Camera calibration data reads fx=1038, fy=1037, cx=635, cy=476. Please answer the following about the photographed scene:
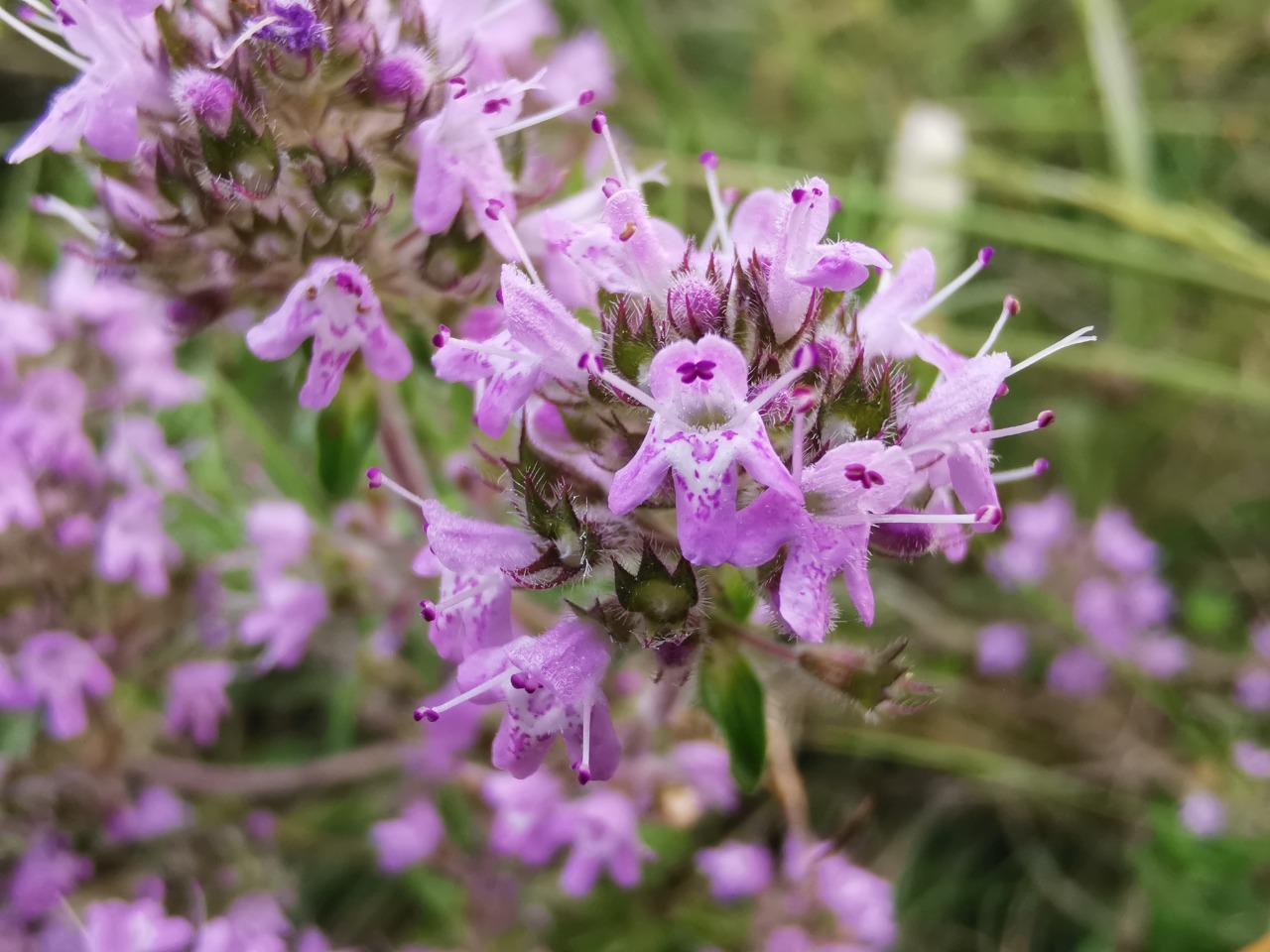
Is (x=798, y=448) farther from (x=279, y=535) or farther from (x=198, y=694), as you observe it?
(x=198, y=694)

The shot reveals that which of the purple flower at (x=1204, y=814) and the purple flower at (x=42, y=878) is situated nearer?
the purple flower at (x=42, y=878)

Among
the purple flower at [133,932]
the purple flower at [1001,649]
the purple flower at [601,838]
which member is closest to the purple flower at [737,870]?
the purple flower at [601,838]

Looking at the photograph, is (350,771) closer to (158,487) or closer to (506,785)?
(506,785)

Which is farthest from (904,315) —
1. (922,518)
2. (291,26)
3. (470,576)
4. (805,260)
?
(291,26)

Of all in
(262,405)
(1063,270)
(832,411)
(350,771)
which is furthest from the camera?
(1063,270)

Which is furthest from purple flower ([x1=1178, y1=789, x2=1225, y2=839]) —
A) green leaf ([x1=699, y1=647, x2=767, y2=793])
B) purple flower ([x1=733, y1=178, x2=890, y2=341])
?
purple flower ([x1=733, y1=178, x2=890, y2=341])

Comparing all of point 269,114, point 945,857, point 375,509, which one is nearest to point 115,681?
point 375,509

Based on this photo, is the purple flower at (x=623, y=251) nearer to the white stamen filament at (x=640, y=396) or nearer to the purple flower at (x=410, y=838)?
the white stamen filament at (x=640, y=396)
